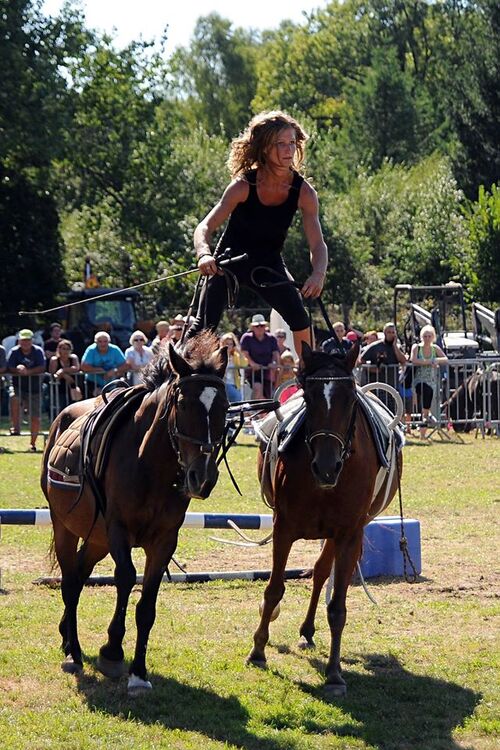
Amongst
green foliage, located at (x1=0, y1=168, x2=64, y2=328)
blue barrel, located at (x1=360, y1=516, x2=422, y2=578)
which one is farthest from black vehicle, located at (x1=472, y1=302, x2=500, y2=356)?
blue barrel, located at (x1=360, y1=516, x2=422, y2=578)

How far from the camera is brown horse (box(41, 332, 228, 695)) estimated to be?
20.2 feet

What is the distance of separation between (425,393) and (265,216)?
14.1m

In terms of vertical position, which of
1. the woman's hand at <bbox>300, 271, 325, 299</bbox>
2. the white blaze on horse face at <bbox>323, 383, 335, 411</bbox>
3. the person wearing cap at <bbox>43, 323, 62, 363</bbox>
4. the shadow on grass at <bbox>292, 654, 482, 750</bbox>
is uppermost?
the person wearing cap at <bbox>43, 323, 62, 363</bbox>

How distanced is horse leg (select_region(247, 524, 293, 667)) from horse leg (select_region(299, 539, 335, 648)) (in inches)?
16.7

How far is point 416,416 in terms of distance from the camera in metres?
21.5

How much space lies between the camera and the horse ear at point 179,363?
6305 millimetres

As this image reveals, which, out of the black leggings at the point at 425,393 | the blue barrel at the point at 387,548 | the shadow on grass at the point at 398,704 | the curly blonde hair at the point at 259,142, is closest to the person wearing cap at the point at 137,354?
the black leggings at the point at 425,393

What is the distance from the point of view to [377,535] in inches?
387

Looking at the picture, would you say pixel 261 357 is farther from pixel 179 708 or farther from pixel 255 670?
pixel 179 708

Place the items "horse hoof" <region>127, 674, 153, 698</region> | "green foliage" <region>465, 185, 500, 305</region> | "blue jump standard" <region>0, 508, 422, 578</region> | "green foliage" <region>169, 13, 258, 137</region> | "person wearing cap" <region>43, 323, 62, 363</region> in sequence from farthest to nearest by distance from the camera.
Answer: "green foliage" <region>169, 13, 258, 137</region> < "green foliage" <region>465, 185, 500, 305</region> < "person wearing cap" <region>43, 323, 62, 363</region> < "blue jump standard" <region>0, 508, 422, 578</region> < "horse hoof" <region>127, 674, 153, 698</region>

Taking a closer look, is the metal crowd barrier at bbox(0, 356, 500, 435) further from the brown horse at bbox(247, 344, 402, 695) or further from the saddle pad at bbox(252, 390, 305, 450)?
the brown horse at bbox(247, 344, 402, 695)

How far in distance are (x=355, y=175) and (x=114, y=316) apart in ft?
95.0

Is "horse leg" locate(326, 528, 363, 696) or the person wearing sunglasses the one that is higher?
the person wearing sunglasses

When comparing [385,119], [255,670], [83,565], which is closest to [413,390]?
[83,565]
